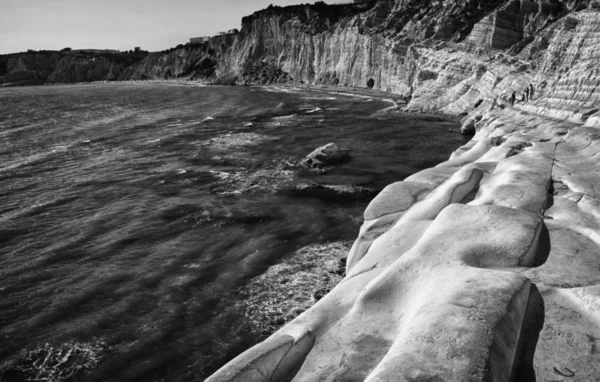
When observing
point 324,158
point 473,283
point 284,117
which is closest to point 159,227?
point 324,158

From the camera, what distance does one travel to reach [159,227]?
75.3 ft

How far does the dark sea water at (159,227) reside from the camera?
13633 millimetres

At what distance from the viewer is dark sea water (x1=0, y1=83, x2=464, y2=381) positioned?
13633mm

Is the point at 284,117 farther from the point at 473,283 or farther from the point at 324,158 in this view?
the point at 473,283

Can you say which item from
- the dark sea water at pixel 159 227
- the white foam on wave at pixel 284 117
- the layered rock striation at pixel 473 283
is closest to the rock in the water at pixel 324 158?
the dark sea water at pixel 159 227

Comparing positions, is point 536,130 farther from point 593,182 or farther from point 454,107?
point 454,107

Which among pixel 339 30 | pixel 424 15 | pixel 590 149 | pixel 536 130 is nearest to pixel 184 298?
pixel 590 149

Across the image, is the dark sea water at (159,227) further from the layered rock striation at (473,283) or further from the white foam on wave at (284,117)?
the white foam on wave at (284,117)

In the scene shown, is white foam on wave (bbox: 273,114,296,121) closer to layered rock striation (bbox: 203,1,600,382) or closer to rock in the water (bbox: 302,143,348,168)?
rock in the water (bbox: 302,143,348,168)

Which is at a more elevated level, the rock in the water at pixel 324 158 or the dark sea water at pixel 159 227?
the rock in the water at pixel 324 158

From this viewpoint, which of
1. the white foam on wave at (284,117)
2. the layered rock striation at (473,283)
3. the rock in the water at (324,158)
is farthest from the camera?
the white foam on wave at (284,117)

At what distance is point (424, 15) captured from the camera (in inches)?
3253

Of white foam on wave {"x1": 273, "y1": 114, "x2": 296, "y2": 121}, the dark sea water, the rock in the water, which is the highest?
white foam on wave {"x1": 273, "y1": 114, "x2": 296, "y2": 121}

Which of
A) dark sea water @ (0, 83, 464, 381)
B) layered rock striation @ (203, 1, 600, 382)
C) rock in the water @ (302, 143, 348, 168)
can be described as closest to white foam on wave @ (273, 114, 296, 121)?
dark sea water @ (0, 83, 464, 381)
